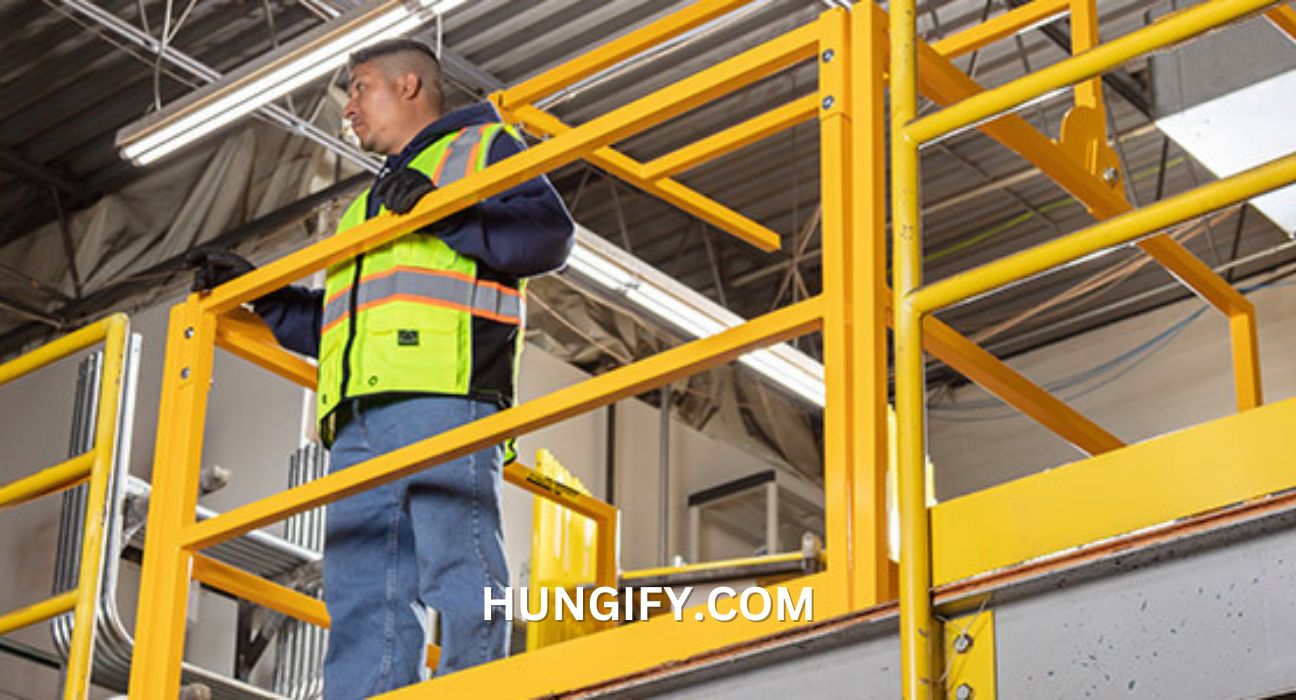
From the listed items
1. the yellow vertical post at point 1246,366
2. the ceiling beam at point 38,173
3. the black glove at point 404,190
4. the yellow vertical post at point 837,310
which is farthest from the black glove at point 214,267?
the ceiling beam at point 38,173

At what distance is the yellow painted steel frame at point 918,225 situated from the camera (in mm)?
3486

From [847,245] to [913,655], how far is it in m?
0.91

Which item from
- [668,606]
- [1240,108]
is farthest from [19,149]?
[1240,108]

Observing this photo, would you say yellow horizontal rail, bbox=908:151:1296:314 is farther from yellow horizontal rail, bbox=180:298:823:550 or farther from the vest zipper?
the vest zipper

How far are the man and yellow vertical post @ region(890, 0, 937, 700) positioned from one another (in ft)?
4.77

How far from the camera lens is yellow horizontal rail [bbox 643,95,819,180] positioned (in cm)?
554

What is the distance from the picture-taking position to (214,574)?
5578 millimetres

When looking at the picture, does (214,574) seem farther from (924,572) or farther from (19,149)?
(19,149)

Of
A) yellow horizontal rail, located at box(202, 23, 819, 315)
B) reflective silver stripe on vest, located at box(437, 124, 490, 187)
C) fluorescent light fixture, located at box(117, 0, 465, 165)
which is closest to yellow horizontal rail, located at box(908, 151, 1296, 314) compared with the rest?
yellow horizontal rail, located at box(202, 23, 819, 315)

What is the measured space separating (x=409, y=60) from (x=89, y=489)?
149 centimetres

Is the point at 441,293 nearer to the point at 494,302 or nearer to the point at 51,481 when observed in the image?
the point at 494,302

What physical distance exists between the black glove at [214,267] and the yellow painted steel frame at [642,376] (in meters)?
0.04

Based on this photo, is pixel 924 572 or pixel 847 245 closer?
pixel 924 572

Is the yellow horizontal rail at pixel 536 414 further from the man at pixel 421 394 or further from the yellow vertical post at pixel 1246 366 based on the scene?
the yellow vertical post at pixel 1246 366
